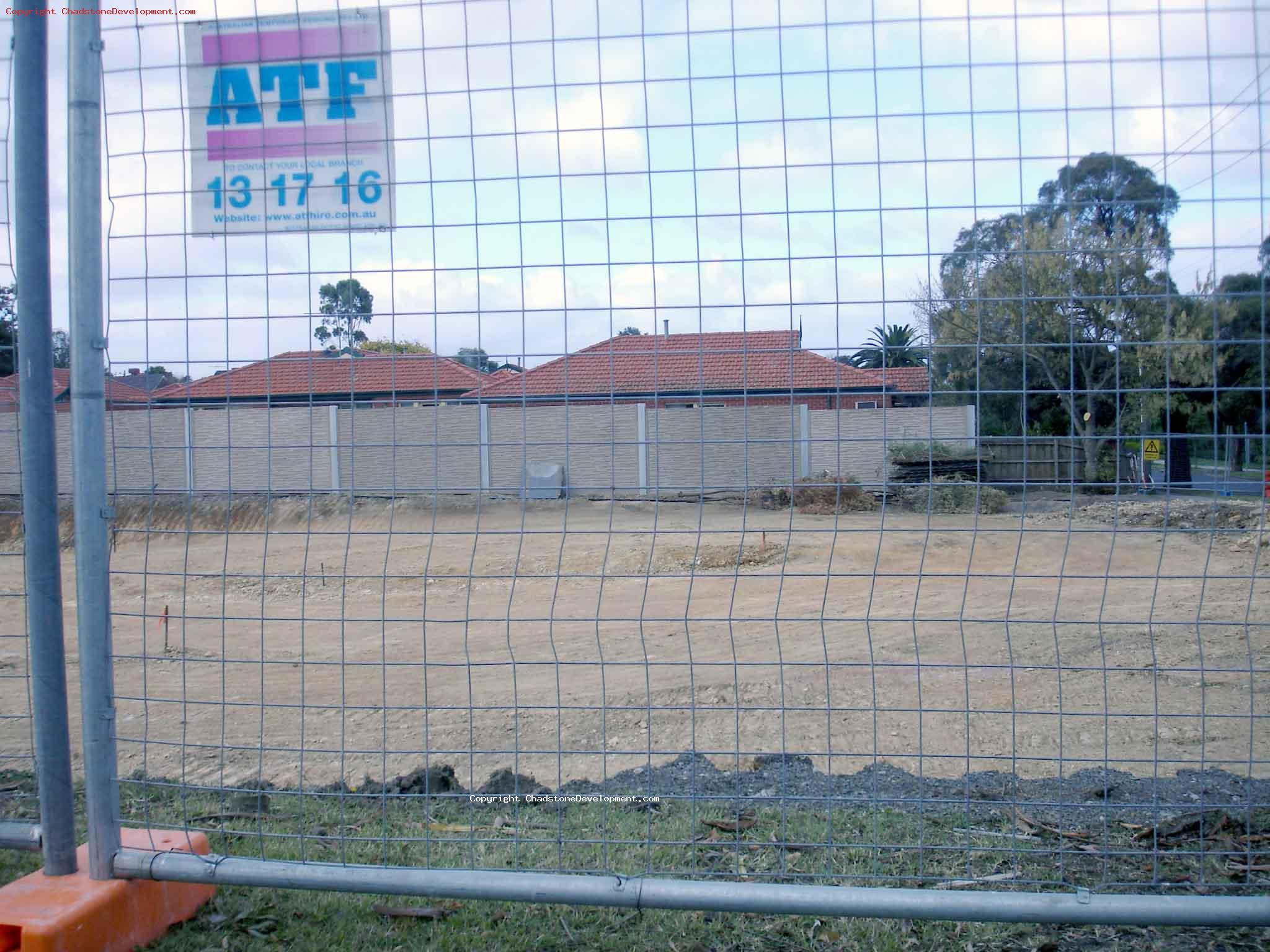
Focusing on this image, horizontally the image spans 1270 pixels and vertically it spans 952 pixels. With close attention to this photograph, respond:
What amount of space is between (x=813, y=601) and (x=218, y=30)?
33.8ft

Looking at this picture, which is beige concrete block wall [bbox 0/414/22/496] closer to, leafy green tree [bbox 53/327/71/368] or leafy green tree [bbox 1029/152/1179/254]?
leafy green tree [bbox 53/327/71/368]

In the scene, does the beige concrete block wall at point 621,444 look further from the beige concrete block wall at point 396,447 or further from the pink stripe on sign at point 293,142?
the pink stripe on sign at point 293,142

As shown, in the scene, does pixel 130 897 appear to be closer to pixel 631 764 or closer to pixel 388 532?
pixel 388 532

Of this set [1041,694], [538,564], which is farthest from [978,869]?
[538,564]

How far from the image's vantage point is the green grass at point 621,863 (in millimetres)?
2947

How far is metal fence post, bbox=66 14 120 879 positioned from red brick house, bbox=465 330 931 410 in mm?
1185

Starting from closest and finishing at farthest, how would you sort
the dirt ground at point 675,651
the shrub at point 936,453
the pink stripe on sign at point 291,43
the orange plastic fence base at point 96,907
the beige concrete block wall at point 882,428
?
the orange plastic fence base at point 96,907
the beige concrete block wall at point 882,428
the pink stripe on sign at point 291,43
the dirt ground at point 675,651
the shrub at point 936,453

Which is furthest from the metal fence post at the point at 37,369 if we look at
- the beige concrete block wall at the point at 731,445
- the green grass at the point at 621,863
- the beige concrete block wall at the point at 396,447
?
the beige concrete block wall at the point at 731,445

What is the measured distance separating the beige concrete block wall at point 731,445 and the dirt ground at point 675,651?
165 millimetres

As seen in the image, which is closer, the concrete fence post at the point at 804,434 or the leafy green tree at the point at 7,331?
the leafy green tree at the point at 7,331

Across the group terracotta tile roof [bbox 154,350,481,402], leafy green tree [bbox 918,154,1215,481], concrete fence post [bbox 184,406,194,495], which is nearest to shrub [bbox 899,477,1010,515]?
leafy green tree [bbox 918,154,1215,481]

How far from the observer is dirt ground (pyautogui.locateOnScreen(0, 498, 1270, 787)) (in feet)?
10.2

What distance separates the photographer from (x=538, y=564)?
15.1m

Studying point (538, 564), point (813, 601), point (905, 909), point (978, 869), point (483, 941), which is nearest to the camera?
point (905, 909)
